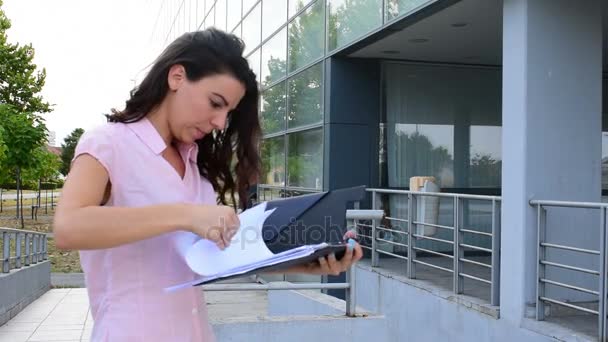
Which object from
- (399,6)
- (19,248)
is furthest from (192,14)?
(399,6)

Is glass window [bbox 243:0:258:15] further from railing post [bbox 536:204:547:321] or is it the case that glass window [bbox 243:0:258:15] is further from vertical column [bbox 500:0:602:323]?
railing post [bbox 536:204:547:321]

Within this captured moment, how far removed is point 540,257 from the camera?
5.55m

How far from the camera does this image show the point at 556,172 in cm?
576

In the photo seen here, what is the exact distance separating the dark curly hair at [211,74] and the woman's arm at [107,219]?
242 mm

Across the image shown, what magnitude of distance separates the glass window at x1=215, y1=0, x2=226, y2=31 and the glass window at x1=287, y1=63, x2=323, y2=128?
6.84 m

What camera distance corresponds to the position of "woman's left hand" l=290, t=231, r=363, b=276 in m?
1.59

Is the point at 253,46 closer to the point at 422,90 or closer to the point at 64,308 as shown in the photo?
the point at 422,90

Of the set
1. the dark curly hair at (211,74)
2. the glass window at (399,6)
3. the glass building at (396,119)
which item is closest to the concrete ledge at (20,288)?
the glass building at (396,119)

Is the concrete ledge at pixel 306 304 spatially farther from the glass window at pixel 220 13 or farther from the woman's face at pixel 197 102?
the glass window at pixel 220 13

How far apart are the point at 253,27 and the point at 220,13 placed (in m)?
4.40

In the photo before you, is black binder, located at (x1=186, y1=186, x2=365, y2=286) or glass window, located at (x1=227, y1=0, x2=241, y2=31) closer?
black binder, located at (x1=186, y1=186, x2=365, y2=286)

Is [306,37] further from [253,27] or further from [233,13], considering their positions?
[233,13]

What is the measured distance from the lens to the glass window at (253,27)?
14.6 m

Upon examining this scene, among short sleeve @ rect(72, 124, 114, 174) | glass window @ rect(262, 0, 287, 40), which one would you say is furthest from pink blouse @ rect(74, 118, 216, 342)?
glass window @ rect(262, 0, 287, 40)
